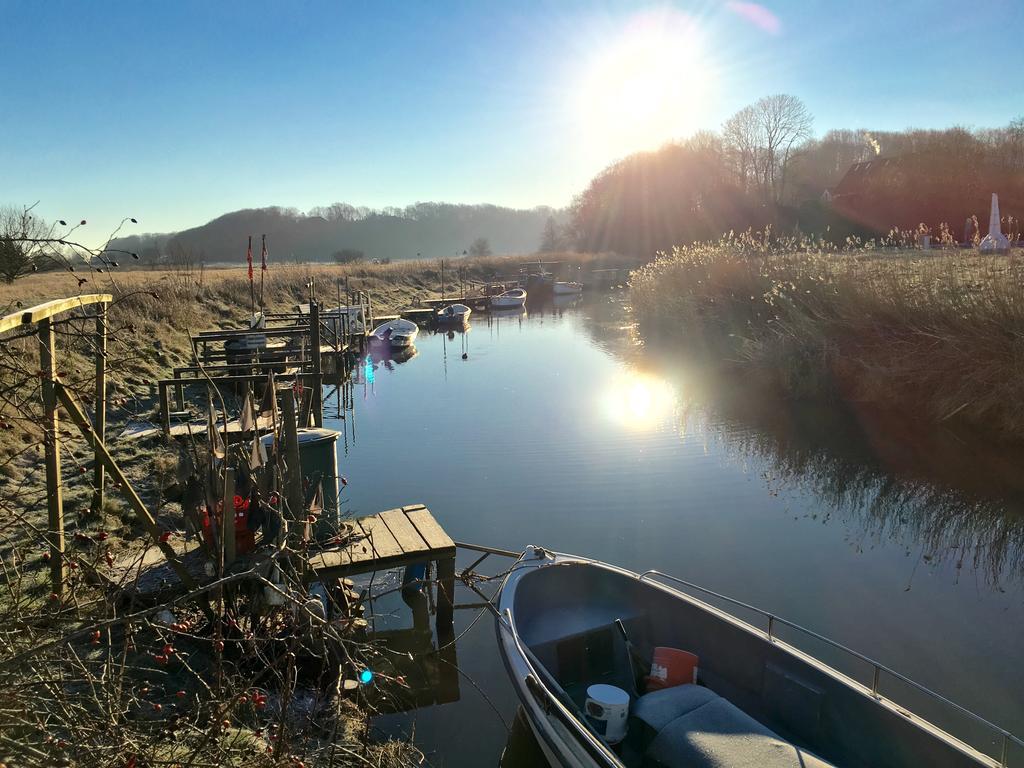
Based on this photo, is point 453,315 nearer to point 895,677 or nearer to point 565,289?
point 565,289

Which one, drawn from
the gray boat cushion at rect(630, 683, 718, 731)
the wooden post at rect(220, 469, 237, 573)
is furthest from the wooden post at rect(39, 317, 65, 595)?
the gray boat cushion at rect(630, 683, 718, 731)

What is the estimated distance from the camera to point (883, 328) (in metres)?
16.4

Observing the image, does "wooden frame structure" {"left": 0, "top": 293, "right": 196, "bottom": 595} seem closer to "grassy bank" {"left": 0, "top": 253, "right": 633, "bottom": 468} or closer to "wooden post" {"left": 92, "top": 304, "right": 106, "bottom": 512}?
"grassy bank" {"left": 0, "top": 253, "right": 633, "bottom": 468}

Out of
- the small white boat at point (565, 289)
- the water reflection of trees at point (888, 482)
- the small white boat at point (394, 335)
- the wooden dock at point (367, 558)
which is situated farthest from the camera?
the small white boat at point (565, 289)

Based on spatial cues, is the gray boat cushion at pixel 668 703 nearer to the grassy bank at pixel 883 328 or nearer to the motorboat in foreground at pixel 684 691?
the motorboat in foreground at pixel 684 691

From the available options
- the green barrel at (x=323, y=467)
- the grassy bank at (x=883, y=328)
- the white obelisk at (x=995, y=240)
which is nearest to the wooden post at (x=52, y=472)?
the green barrel at (x=323, y=467)

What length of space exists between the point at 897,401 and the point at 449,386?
1204 centimetres

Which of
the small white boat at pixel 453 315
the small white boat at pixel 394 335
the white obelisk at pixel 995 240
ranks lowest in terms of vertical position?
the small white boat at pixel 394 335

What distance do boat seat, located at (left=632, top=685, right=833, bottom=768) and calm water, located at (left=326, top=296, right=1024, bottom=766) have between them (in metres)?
1.47

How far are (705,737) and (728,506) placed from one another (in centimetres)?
707

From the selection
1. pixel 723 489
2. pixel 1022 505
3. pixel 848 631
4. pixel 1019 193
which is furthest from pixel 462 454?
pixel 1019 193

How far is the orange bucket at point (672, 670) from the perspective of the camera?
605 cm

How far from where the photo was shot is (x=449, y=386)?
22.8m

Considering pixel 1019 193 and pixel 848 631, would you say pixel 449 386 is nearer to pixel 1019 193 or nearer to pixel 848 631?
pixel 848 631
